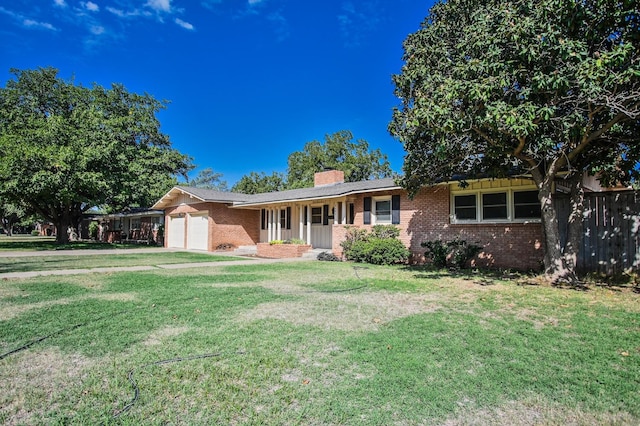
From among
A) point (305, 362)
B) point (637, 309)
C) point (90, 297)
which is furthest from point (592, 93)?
point (90, 297)

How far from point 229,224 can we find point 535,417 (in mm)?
21674

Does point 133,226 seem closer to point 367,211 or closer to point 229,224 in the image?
point 229,224

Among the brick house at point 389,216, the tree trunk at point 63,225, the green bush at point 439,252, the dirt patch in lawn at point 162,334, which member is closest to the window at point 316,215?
the brick house at point 389,216

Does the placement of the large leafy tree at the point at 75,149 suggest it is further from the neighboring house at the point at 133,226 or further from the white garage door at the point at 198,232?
the white garage door at the point at 198,232

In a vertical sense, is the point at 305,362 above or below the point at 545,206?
below

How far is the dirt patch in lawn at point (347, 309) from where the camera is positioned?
5383 millimetres

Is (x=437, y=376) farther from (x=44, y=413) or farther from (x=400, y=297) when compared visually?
(x=400, y=297)

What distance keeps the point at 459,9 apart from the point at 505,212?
6443mm

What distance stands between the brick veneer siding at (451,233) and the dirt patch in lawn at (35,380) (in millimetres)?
11711

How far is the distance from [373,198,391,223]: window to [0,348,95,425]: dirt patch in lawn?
12.6 m

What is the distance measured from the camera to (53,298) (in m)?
7.04

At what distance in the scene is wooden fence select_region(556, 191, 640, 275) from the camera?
947cm

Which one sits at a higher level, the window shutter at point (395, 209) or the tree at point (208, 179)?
the tree at point (208, 179)

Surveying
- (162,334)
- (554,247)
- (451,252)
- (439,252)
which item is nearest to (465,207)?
(451,252)
